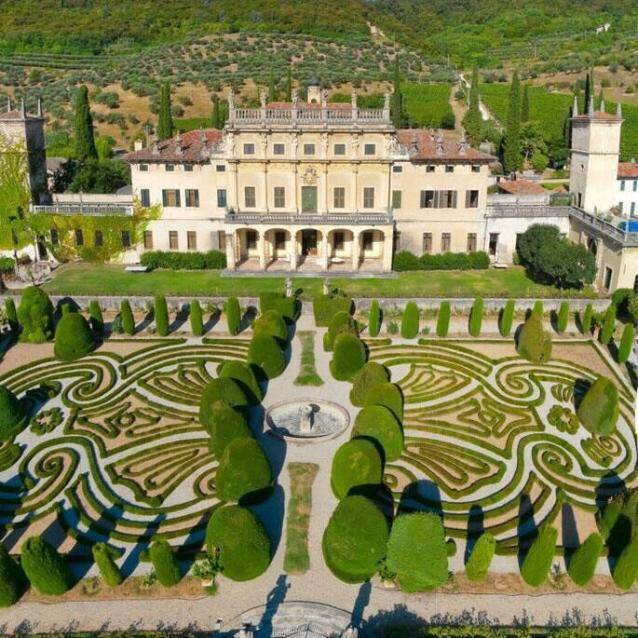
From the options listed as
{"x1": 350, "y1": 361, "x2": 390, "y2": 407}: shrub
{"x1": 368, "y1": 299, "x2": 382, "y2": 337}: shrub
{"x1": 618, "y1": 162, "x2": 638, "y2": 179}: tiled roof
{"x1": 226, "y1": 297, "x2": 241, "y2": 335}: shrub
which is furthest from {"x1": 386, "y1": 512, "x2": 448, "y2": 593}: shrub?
{"x1": 618, "y1": 162, "x2": 638, "y2": 179}: tiled roof

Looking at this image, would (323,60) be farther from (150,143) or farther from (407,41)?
(150,143)

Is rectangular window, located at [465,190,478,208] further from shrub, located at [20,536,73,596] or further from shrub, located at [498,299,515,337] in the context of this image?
shrub, located at [20,536,73,596]

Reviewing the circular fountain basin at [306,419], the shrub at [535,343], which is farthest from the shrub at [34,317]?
the shrub at [535,343]

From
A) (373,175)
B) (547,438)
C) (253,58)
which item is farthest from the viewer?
(253,58)

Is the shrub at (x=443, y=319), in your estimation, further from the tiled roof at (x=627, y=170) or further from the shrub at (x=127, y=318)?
the tiled roof at (x=627, y=170)

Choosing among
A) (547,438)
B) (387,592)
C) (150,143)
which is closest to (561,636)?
(387,592)
